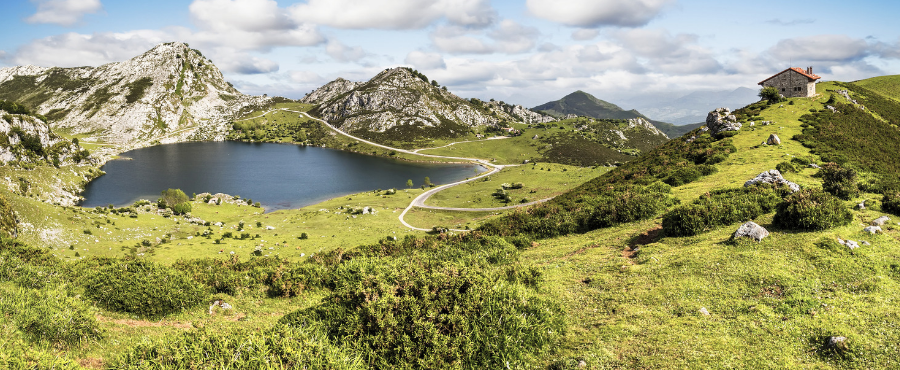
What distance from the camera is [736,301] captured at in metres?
15.2

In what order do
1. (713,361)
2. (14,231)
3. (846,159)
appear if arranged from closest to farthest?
1. (713,361)
2. (846,159)
3. (14,231)

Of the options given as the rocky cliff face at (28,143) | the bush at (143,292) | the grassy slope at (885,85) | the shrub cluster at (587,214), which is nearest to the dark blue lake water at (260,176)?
the rocky cliff face at (28,143)

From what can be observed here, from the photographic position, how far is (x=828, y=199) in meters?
21.4

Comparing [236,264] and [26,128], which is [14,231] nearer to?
[236,264]

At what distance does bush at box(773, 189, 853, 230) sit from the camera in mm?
20172

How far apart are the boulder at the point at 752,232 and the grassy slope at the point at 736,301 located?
0.38 meters

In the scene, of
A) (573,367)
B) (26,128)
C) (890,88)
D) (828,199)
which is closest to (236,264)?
(573,367)

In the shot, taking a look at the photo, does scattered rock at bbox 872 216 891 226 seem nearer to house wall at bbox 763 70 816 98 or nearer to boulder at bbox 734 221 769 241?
boulder at bbox 734 221 769 241

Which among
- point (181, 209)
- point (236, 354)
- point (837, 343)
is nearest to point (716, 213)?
point (837, 343)

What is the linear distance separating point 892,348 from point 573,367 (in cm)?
937

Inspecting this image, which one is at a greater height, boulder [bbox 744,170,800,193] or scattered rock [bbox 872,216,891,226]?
boulder [bbox 744,170,800,193]

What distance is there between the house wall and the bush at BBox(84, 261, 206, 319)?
322 ft

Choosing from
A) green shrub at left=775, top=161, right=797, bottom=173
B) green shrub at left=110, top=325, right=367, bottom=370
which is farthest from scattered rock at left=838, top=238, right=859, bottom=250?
green shrub at left=110, top=325, right=367, bottom=370

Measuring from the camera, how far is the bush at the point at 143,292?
1956cm
